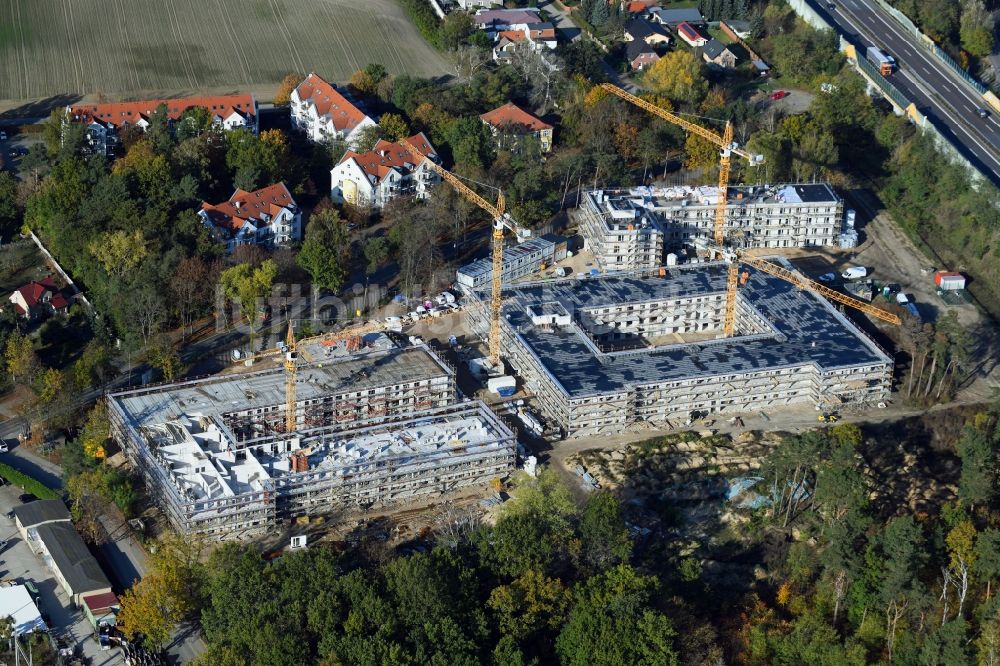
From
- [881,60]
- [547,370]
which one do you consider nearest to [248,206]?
[547,370]

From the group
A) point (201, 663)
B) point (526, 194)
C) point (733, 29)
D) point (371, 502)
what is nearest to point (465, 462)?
point (371, 502)

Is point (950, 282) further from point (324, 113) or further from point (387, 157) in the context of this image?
point (324, 113)

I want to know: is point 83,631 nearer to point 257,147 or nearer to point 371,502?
point 371,502

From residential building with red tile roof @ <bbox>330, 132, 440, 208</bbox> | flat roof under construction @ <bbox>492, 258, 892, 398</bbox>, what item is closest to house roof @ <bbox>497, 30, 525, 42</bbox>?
residential building with red tile roof @ <bbox>330, 132, 440, 208</bbox>

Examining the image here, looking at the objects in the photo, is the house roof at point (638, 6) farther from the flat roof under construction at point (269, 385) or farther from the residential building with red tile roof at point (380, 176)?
the flat roof under construction at point (269, 385)

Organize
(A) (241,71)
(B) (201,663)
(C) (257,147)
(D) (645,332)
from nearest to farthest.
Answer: (B) (201,663) → (D) (645,332) → (C) (257,147) → (A) (241,71)

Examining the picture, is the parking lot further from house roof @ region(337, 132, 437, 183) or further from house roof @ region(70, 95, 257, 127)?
house roof @ region(70, 95, 257, 127)

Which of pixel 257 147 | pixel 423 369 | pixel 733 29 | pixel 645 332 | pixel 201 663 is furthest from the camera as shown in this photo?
pixel 733 29
